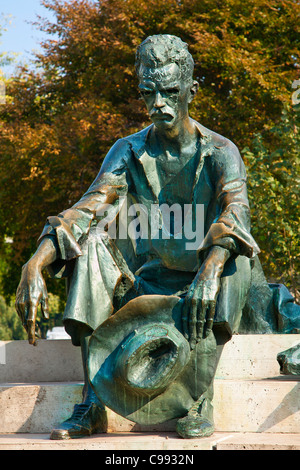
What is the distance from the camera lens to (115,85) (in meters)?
16.4

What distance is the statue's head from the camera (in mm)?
4418

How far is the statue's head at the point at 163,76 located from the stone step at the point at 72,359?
1409 millimetres

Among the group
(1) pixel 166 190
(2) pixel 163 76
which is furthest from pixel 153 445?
(2) pixel 163 76

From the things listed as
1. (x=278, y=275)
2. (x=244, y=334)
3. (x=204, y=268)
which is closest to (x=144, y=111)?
(x=278, y=275)

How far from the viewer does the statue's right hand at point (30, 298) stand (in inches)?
155

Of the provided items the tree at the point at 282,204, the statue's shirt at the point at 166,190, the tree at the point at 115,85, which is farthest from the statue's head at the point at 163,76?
the tree at the point at 115,85

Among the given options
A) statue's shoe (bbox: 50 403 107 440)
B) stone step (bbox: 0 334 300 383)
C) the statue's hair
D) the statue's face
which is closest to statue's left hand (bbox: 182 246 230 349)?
statue's shoe (bbox: 50 403 107 440)

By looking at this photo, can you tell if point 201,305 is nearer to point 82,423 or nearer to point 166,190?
point 82,423

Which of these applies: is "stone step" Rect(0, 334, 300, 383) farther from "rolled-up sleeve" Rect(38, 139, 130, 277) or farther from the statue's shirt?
"rolled-up sleeve" Rect(38, 139, 130, 277)

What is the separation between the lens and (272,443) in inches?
140

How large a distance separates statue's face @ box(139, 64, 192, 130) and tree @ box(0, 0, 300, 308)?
10.4 meters
